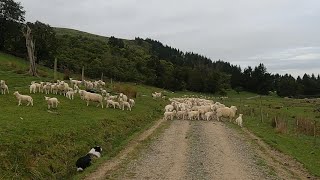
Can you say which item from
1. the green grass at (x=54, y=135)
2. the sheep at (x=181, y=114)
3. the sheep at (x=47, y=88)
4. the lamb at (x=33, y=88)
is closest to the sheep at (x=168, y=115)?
the sheep at (x=181, y=114)

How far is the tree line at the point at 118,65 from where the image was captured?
86900 millimetres

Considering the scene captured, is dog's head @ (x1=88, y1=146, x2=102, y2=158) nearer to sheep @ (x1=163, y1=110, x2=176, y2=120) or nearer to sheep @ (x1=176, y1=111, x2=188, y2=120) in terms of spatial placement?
sheep @ (x1=163, y1=110, x2=176, y2=120)

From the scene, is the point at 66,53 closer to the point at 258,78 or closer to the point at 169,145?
the point at 258,78

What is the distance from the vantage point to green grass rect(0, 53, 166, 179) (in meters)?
15.1

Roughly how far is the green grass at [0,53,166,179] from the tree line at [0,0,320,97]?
53.6 m

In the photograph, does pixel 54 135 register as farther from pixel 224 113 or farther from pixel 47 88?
pixel 224 113

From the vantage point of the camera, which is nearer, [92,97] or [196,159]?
[196,159]

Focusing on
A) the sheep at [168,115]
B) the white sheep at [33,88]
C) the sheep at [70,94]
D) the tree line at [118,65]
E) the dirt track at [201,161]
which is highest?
the tree line at [118,65]

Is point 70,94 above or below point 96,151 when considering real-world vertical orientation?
above

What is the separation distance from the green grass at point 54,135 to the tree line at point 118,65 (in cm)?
5356

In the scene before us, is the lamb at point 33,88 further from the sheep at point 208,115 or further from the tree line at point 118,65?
the tree line at point 118,65

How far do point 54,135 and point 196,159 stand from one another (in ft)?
21.7

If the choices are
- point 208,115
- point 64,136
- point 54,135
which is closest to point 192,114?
point 208,115

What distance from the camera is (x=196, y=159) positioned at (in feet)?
61.3
